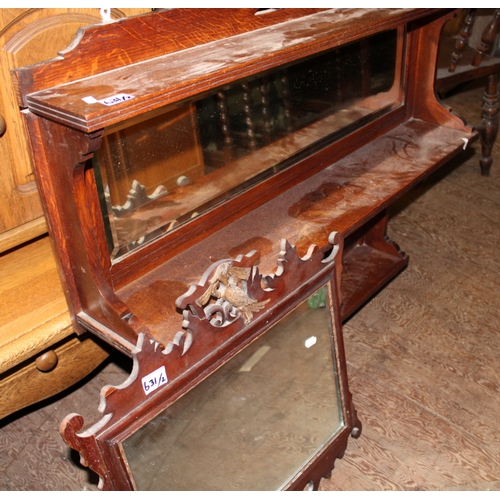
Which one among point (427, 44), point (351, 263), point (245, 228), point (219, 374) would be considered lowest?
point (351, 263)

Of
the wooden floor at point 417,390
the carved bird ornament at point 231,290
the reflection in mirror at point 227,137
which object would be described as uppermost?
the reflection in mirror at point 227,137

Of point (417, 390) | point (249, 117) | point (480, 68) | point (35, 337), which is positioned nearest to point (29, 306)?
point (35, 337)

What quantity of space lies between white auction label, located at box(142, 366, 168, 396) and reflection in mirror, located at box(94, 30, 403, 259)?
397 mm

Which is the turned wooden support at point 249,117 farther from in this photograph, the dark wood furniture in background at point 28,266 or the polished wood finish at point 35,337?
the polished wood finish at point 35,337

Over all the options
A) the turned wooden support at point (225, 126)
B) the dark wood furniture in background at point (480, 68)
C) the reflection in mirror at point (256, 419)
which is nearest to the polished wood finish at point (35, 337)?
the reflection in mirror at point (256, 419)

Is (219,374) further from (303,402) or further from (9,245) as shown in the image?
(9,245)

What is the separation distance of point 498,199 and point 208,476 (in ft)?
8.04

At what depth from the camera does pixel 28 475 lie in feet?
6.68

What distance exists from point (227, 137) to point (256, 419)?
81 centimetres

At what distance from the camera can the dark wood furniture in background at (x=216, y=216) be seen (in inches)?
53.4

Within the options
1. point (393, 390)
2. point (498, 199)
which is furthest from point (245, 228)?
point (498, 199)

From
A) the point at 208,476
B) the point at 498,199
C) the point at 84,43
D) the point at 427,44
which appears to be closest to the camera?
the point at 84,43

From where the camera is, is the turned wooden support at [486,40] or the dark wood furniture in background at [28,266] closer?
the dark wood furniture in background at [28,266]

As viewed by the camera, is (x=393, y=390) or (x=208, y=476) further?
(x=393, y=390)
